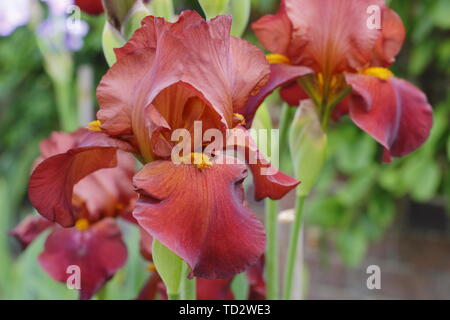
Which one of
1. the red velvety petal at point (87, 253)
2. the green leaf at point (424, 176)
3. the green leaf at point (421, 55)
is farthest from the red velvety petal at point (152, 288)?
the green leaf at point (421, 55)

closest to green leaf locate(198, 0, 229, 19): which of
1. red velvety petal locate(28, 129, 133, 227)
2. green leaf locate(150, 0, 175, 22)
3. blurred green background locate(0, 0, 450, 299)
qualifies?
green leaf locate(150, 0, 175, 22)

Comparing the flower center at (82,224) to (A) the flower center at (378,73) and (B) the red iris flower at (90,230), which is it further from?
(A) the flower center at (378,73)

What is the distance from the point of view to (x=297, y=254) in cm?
52

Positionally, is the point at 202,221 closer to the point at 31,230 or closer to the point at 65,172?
the point at 65,172

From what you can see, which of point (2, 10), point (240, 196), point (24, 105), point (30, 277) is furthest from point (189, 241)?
point (24, 105)

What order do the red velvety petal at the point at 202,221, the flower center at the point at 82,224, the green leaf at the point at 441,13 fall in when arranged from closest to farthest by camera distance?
the red velvety petal at the point at 202,221 → the flower center at the point at 82,224 → the green leaf at the point at 441,13

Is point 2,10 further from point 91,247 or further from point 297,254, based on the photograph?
point 297,254

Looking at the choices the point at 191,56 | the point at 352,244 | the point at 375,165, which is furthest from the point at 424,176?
the point at 191,56

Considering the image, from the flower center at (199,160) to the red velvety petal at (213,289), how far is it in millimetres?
155

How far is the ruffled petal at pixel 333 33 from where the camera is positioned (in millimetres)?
490
